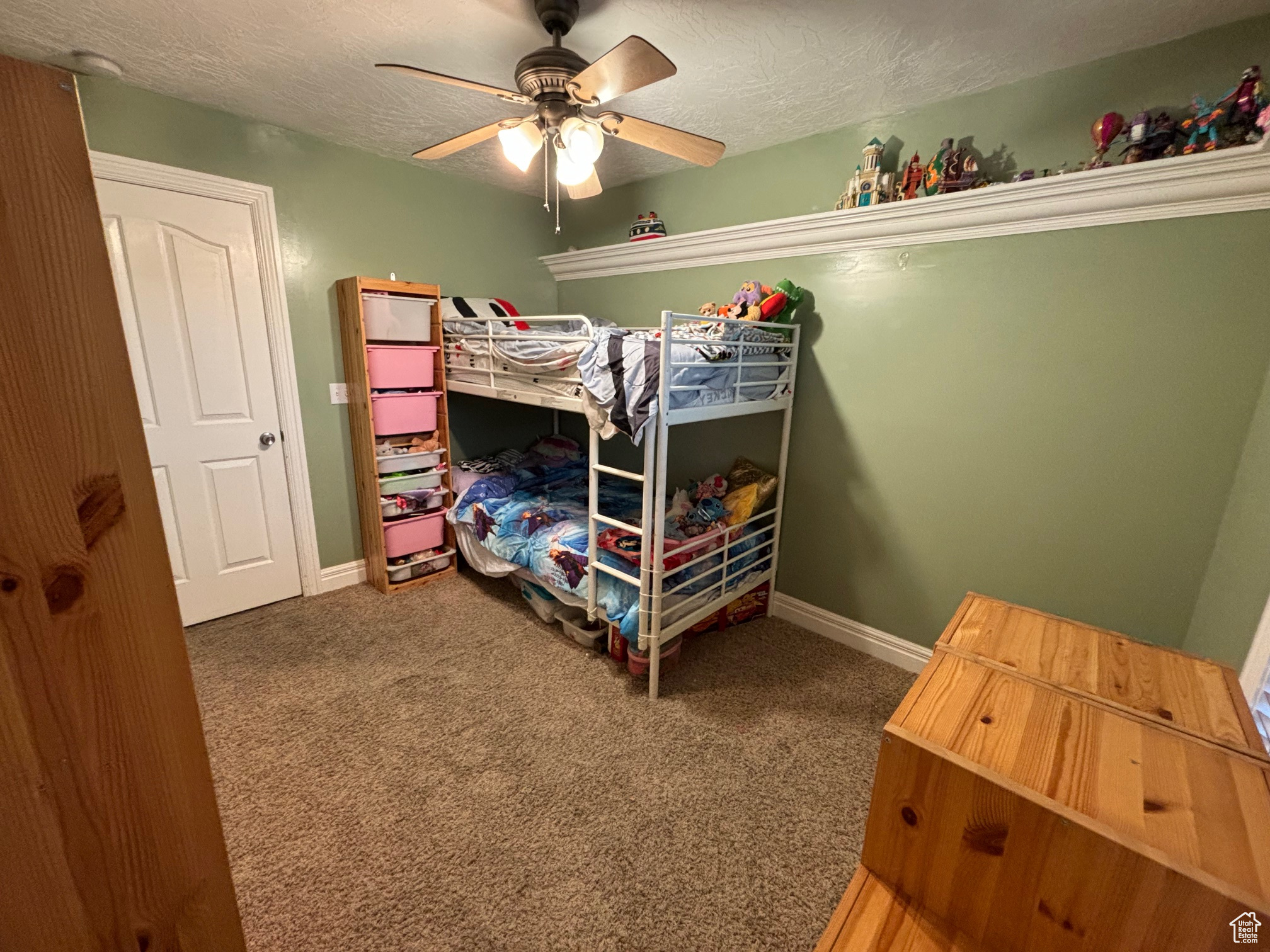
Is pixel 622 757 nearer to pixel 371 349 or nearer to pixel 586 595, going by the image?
pixel 586 595

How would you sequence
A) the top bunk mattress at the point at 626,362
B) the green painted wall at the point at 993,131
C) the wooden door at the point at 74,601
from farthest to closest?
the top bunk mattress at the point at 626,362 < the green painted wall at the point at 993,131 < the wooden door at the point at 74,601

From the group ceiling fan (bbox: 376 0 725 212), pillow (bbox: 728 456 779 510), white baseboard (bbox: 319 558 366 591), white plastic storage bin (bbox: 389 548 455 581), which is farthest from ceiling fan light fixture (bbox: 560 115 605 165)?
white baseboard (bbox: 319 558 366 591)

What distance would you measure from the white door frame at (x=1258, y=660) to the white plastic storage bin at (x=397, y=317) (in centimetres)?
347

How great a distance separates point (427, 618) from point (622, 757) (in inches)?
55.3

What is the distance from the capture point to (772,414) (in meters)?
2.68

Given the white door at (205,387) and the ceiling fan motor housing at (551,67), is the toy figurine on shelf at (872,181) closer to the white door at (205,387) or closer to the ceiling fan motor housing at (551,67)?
the ceiling fan motor housing at (551,67)

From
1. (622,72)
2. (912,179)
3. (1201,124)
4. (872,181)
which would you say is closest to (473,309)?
(622,72)

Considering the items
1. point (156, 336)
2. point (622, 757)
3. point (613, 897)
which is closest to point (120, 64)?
point (156, 336)

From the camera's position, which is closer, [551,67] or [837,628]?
[551,67]

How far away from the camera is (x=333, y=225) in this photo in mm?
2707

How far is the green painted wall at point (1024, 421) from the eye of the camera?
166cm

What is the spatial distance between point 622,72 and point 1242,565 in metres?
2.24

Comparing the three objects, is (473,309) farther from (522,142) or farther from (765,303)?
(765,303)

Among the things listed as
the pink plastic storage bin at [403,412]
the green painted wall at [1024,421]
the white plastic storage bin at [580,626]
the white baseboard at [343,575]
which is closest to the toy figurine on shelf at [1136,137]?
the green painted wall at [1024,421]
